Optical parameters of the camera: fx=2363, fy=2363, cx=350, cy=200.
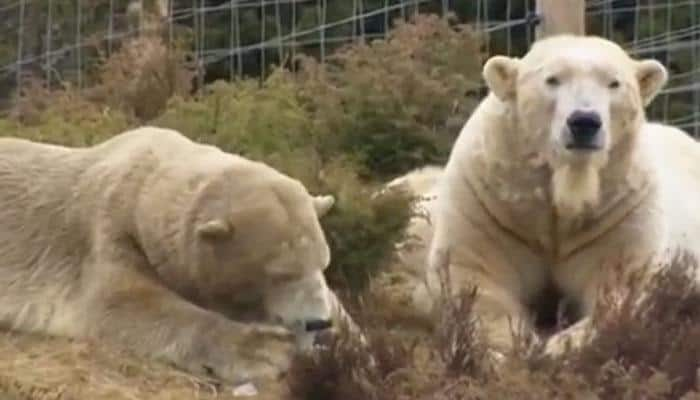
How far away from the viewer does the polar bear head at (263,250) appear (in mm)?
7066

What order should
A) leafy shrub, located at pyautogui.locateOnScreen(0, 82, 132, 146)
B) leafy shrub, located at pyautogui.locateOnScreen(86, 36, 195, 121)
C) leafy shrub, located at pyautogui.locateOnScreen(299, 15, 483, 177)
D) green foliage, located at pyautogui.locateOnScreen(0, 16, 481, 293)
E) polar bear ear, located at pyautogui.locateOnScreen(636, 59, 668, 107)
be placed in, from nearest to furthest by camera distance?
polar bear ear, located at pyautogui.locateOnScreen(636, 59, 668, 107)
green foliage, located at pyautogui.locateOnScreen(0, 16, 481, 293)
leafy shrub, located at pyautogui.locateOnScreen(0, 82, 132, 146)
leafy shrub, located at pyautogui.locateOnScreen(299, 15, 483, 177)
leafy shrub, located at pyautogui.locateOnScreen(86, 36, 195, 121)

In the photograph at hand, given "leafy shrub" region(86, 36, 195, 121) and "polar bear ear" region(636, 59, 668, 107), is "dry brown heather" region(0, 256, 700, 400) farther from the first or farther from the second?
"leafy shrub" region(86, 36, 195, 121)

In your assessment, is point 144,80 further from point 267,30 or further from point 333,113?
point 267,30

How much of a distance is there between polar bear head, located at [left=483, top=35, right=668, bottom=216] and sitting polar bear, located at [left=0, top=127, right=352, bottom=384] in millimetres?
774

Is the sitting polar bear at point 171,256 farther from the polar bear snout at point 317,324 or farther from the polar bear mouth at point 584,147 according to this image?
the polar bear mouth at point 584,147

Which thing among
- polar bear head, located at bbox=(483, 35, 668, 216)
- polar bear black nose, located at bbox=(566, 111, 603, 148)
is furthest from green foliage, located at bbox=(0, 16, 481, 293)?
polar bear black nose, located at bbox=(566, 111, 603, 148)

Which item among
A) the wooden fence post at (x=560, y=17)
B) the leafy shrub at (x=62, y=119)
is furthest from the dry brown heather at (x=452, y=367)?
the wooden fence post at (x=560, y=17)

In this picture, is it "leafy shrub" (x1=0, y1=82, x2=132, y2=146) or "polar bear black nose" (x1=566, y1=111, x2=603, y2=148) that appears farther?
"leafy shrub" (x1=0, y1=82, x2=132, y2=146)

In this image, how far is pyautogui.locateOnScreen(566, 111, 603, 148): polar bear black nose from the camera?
24.9 feet

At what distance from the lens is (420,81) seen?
33.5ft

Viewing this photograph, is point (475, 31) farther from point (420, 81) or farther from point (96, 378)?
point (96, 378)

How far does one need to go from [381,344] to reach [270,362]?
0.50 metres

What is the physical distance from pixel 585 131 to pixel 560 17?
3.00 meters

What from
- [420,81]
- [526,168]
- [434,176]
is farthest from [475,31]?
[526,168]
